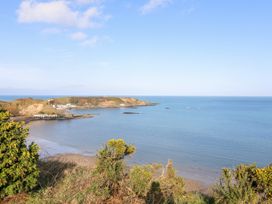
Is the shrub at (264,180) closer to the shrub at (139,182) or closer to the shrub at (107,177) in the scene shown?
the shrub at (139,182)

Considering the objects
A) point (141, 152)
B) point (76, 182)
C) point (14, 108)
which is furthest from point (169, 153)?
point (14, 108)

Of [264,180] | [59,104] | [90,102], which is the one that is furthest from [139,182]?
[90,102]

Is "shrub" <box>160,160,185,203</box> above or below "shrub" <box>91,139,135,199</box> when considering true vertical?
below

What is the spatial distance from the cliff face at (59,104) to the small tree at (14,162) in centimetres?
6394

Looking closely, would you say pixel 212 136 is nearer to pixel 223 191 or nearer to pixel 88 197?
pixel 223 191

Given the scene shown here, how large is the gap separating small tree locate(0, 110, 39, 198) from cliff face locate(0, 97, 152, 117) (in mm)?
63941

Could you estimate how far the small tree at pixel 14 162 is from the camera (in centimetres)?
855

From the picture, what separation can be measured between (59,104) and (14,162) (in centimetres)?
11615

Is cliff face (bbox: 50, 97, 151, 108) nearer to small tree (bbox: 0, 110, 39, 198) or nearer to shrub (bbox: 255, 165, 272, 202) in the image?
shrub (bbox: 255, 165, 272, 202)

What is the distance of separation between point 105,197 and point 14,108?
74.2 metres

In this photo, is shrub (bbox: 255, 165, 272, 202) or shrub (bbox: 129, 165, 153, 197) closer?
shrub (bbox: 129, 165, 153, 197)

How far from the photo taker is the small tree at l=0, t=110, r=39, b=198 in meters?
8.55

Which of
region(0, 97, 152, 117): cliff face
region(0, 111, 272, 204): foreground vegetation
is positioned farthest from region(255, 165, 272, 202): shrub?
region(0, 97, 152, 117): cliff face

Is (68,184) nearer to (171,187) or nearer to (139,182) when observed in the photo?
(139,182)
